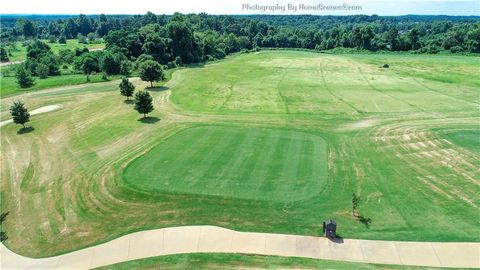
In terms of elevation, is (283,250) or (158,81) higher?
(158,81)

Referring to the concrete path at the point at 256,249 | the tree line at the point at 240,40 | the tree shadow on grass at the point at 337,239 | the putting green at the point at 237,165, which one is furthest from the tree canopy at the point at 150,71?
the tree shadow on grass at the point at 337,239

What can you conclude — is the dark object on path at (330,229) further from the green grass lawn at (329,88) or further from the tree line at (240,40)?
the tree line at (240,40)

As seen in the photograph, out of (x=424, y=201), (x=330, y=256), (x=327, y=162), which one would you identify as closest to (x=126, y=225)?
(x=330, y=256)

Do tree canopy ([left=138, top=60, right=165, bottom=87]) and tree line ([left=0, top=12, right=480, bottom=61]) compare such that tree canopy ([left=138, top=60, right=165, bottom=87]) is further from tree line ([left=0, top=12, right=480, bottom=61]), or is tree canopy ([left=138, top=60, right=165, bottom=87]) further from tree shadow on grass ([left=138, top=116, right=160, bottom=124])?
tree line ([left=0, top=12, right=480, bottom=61])

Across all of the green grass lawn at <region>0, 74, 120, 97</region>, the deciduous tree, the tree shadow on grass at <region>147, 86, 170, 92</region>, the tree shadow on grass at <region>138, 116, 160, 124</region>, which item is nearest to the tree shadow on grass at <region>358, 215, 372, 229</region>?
the tree shadow on grass at <region>138, 116, 160, 124</region>

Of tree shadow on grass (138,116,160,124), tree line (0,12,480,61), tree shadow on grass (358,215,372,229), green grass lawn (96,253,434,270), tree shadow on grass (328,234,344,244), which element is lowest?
green grass lawn (96,253,434,270)

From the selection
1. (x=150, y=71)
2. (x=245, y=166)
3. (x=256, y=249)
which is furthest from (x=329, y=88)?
(x=256, y=249)

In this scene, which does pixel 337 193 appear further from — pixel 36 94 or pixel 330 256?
pixel 36 94
